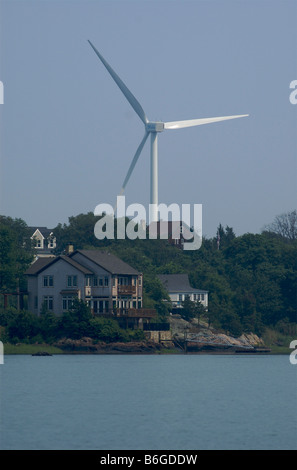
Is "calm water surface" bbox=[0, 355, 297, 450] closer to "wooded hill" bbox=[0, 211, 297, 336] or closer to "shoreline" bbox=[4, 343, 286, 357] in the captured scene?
"shoreline" bbox=[4, 343, 286, 357]

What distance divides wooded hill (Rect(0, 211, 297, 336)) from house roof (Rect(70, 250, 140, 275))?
14.0 feet

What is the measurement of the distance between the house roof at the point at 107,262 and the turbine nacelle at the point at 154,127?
2533cm

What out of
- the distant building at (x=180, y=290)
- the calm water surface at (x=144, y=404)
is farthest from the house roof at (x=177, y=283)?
the calm water surface at (x=144, y=404)

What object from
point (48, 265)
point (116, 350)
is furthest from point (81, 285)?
point (116, 350)

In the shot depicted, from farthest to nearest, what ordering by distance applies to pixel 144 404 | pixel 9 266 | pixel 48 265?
1. pixel 9 266
2. pixel 48 265
3. pixel 144 404

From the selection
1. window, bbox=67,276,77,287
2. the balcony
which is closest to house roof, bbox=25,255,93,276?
window, bbox=67,276,77,287

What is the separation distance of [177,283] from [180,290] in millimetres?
2201

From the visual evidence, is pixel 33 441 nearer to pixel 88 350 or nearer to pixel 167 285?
pixel 88 350

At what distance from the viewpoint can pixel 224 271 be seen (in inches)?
6009

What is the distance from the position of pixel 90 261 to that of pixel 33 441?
2794 inches

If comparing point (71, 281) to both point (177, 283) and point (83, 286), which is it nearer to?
point (83, 286)

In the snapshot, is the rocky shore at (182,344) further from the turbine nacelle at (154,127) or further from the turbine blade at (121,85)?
the turbine nacelle at (154,127)

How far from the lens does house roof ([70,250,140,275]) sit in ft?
392

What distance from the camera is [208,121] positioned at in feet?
443
